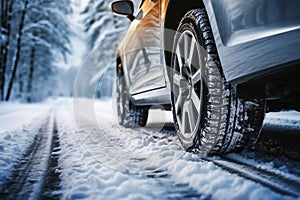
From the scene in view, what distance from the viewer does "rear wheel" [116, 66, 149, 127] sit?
3934 mm

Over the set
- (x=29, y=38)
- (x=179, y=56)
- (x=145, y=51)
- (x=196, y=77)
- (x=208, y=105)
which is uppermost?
(x=29, y=38)

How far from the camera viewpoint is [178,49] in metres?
2.13

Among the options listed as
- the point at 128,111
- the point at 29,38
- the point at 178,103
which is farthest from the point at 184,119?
the point at 29,38

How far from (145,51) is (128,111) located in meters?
0.98

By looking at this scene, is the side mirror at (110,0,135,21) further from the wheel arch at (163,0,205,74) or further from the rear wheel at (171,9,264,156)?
the rear wheel at (171,9,264,156)

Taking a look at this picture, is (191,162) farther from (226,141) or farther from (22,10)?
(22,10)

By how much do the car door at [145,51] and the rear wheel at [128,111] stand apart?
1.11 ft

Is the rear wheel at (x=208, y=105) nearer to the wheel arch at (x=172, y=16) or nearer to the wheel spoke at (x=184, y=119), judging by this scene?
the wheel spoke at (x=184, y=119)

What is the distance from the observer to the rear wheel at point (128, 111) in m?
3.93

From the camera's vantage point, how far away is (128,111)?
13.0 feet

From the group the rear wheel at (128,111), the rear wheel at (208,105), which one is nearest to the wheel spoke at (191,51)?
the rear wheel at (208,105)

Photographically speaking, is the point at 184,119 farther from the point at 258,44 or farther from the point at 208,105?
the point at 258,44

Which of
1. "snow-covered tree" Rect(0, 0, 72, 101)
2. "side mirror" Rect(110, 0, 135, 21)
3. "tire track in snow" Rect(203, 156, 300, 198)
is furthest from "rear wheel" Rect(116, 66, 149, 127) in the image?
"snow-covered tree" Rect(0, 0, 72, 101)

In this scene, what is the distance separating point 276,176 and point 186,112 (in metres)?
0.76
